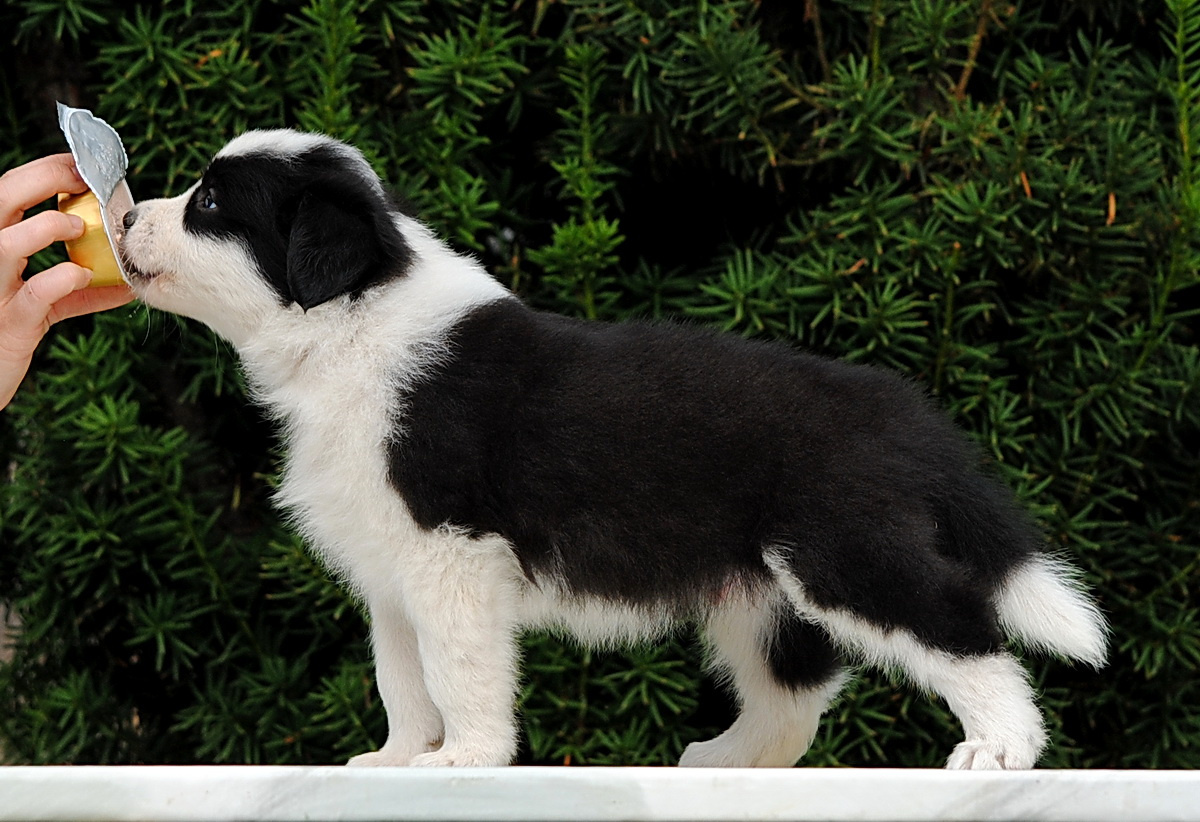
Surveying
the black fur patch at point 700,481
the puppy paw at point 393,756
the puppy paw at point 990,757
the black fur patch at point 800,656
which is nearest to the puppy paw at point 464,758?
the puppy paw at point 393,756

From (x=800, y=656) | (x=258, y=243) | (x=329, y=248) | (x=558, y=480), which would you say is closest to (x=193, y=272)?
(x=258, y=243)

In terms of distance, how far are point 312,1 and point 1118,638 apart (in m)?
2.80

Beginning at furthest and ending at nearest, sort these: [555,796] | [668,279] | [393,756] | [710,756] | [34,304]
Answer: [668,279], [710,756], [34,304], [393,756], [555,796]

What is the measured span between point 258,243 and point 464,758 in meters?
1.01

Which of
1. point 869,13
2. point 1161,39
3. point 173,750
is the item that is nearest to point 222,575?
point 173,750

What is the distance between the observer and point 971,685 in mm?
2184

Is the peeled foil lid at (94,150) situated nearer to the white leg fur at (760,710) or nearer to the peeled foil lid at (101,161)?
the peeled foil lid at (101,161)

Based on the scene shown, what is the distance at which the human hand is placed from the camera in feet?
7.92

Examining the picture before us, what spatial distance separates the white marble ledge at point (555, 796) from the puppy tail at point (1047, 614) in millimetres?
546

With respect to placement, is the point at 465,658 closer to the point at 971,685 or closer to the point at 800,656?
the point at 800,656

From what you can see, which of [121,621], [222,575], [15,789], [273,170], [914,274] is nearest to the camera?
[15,789]

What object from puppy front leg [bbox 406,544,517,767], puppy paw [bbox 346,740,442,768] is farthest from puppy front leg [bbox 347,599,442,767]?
puppy front leg [bbox 406,544,517,767]

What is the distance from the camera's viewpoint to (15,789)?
68.8 inches

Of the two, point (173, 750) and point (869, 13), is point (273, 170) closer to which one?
point (869, 13)
